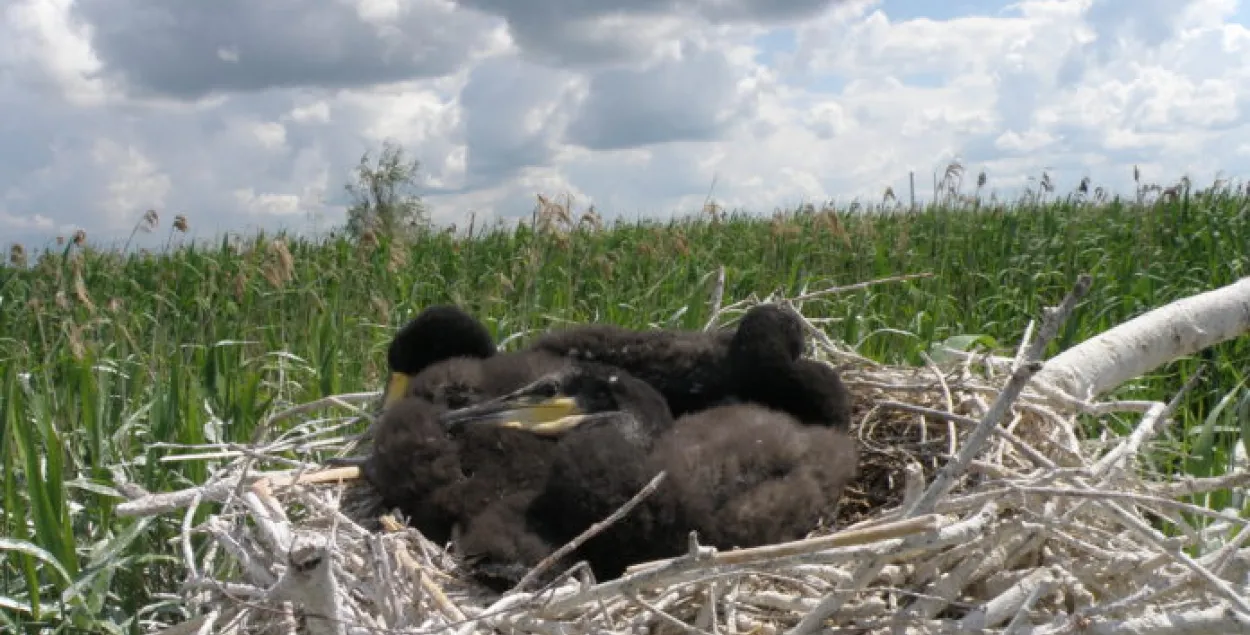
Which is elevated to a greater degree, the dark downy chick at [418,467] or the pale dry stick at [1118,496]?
the pale dry stick at [1118,496]

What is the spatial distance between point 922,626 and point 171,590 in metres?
2.16

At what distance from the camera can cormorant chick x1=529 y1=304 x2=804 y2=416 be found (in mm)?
3260

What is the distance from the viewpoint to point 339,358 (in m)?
5.00

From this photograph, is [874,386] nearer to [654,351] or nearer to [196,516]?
[654,351]

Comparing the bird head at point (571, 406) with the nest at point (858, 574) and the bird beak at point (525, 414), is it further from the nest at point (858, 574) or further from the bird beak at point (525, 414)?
the nest at point (858, 574)

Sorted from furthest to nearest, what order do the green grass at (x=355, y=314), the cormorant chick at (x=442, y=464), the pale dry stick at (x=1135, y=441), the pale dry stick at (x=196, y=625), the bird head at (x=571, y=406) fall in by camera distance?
the green grass at (x=355, y=314) < the bird head at (x=571, y=406) < the cormorant chick at (x=442, y=464) < the pale dry stick at (x=1135, y=441) < the pale dry stick at (x=196, y=625)

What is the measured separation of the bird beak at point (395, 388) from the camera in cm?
359

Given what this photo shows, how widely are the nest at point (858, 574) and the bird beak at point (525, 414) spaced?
386mm

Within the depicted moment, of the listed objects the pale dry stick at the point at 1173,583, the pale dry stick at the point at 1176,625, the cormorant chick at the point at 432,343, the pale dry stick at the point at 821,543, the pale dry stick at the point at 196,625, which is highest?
the cormorant chick at the point at 432,343

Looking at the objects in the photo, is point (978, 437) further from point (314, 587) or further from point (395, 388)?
point (395, 388)

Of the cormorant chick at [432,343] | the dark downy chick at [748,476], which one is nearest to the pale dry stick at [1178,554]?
the dark downy chick at [748,476]

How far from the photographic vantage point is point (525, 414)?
3.02 m

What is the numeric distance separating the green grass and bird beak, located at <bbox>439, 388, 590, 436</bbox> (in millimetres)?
885

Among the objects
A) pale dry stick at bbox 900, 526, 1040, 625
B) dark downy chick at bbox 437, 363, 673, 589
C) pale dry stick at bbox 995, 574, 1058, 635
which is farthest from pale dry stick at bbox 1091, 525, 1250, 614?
dark downy chick at bbox 437, 363, 673, 589
